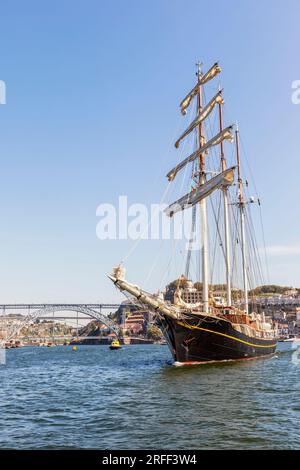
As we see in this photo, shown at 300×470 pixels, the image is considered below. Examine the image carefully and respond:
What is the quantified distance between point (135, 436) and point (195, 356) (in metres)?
22.3

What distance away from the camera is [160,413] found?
17.6m

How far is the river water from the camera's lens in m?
13.5

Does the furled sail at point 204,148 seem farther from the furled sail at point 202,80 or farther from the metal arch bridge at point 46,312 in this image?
the metal arch bridge at point 46,312

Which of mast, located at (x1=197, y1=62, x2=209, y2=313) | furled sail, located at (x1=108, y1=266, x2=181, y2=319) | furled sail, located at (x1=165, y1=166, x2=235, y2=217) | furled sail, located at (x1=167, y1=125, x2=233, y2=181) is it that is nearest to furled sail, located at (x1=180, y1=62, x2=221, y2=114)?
mast, located at (x1=197, y1=62, x2=209, y2=313)

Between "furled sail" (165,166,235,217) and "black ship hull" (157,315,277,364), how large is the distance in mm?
13355

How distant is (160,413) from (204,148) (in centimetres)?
3224

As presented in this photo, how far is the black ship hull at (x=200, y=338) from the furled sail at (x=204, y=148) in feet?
57.4

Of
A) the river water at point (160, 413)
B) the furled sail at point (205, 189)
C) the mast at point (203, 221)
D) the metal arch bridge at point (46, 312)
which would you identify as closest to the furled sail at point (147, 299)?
the mast at point (203, 221)

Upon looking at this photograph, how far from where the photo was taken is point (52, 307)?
168 metres

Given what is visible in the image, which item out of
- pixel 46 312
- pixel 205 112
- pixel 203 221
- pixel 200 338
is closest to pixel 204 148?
pixel 205 112

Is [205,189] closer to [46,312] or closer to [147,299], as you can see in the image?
[147,299]
